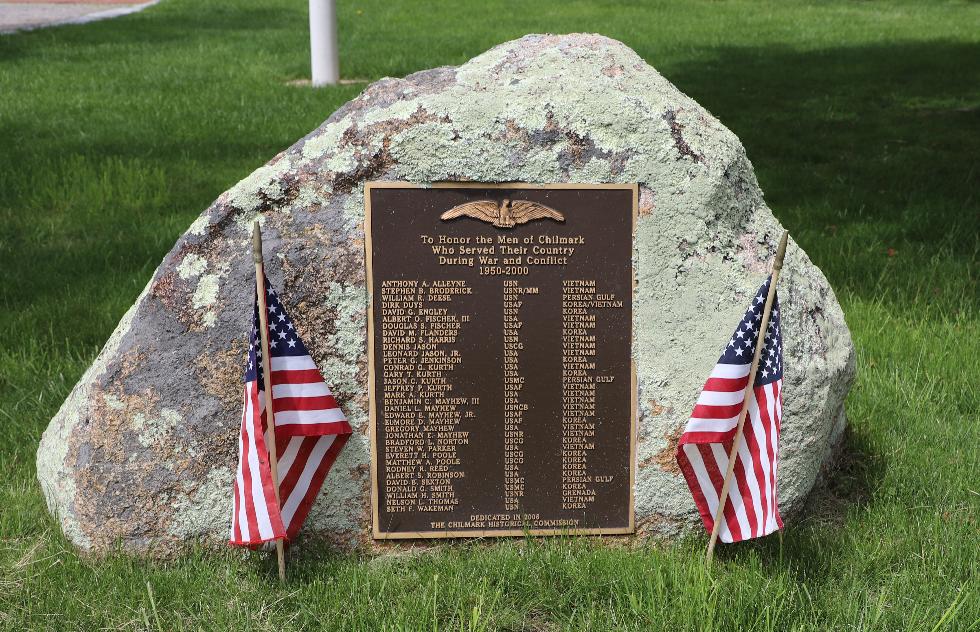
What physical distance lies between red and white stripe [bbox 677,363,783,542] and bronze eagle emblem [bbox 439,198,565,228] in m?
0.82

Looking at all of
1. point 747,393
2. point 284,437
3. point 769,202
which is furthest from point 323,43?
point 747,393

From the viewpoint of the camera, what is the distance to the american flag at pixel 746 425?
135 inches

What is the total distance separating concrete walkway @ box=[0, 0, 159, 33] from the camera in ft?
59.0

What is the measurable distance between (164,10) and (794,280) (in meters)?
18.6

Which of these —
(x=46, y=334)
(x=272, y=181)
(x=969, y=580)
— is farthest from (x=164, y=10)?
(x=969, y=580)

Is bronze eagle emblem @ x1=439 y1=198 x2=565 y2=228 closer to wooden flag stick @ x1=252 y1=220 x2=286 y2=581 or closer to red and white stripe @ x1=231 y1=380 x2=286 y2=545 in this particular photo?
wooden flag stick @ x1=252 y1=220 x2=286 y2=581

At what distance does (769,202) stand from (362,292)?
5159 mm

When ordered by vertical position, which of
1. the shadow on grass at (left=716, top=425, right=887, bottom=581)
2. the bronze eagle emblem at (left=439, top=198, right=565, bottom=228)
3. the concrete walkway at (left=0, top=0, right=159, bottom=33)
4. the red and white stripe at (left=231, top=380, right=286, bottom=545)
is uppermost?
the concrete walkway at (left=0, top=0, right=159, bottom=33)

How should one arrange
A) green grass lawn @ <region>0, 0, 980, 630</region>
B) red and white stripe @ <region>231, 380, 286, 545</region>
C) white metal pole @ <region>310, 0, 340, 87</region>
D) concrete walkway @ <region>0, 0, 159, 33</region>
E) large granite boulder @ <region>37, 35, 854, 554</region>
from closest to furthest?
red and white stripe @ <region>231, 380, 286, 545</region>
green grass lawn @ <region>0, 0, 980, 630</region>
large granite boulder @ <region>37, 35, 854, 554</region>
white metal pole @ <region>310, 0, 340, 87</region>
concrete walkway @ <region>0, 0, 159, 33</region>

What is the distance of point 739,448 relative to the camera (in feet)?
11.5

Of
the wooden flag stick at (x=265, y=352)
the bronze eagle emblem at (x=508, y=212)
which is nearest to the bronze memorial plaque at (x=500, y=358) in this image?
the bronze eagle emblem at (x=508, y=212)

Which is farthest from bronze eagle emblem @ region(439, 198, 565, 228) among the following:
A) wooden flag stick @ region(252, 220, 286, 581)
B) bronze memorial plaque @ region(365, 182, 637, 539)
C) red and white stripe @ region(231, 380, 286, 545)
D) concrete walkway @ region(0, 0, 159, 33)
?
concrete walkway @ region(0, 0, 159, 33)

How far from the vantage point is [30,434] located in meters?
4.55

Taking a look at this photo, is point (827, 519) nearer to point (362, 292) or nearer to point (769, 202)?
point (362, 292)
